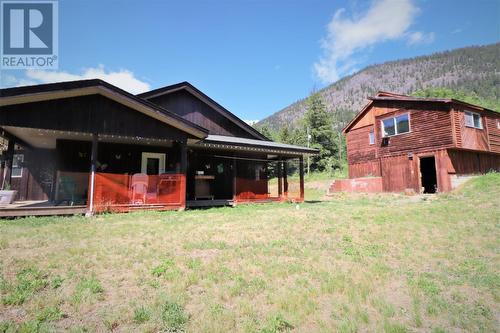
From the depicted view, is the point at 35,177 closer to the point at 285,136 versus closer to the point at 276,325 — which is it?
the point at 276,325

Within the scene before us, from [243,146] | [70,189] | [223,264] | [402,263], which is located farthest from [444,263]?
[70,189]

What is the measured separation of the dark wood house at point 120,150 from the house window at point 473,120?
11.5 m

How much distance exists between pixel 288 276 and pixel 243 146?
9213mm

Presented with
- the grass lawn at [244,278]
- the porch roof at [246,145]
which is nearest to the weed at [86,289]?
the grass lawn at [244,278]

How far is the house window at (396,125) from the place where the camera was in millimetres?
20583

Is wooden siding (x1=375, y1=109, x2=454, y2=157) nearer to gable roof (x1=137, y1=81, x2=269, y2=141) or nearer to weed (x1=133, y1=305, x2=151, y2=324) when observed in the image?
gable roof (x1=137, y1=81, x2=269, y2=141)

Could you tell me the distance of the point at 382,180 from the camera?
2203 centimetres

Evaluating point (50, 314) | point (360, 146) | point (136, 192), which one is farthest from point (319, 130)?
point (50, 314)

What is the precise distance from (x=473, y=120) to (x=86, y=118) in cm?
2268

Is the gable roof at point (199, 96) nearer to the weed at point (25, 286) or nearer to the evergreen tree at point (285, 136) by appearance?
the weed at point (25, 286)

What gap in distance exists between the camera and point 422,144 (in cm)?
1930

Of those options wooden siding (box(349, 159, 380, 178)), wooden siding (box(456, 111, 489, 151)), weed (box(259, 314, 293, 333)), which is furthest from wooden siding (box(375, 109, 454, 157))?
weed (box(259, 314, 293, 333))

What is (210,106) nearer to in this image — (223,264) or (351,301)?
(223,264)

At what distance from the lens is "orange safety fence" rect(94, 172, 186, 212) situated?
31.3 ft
